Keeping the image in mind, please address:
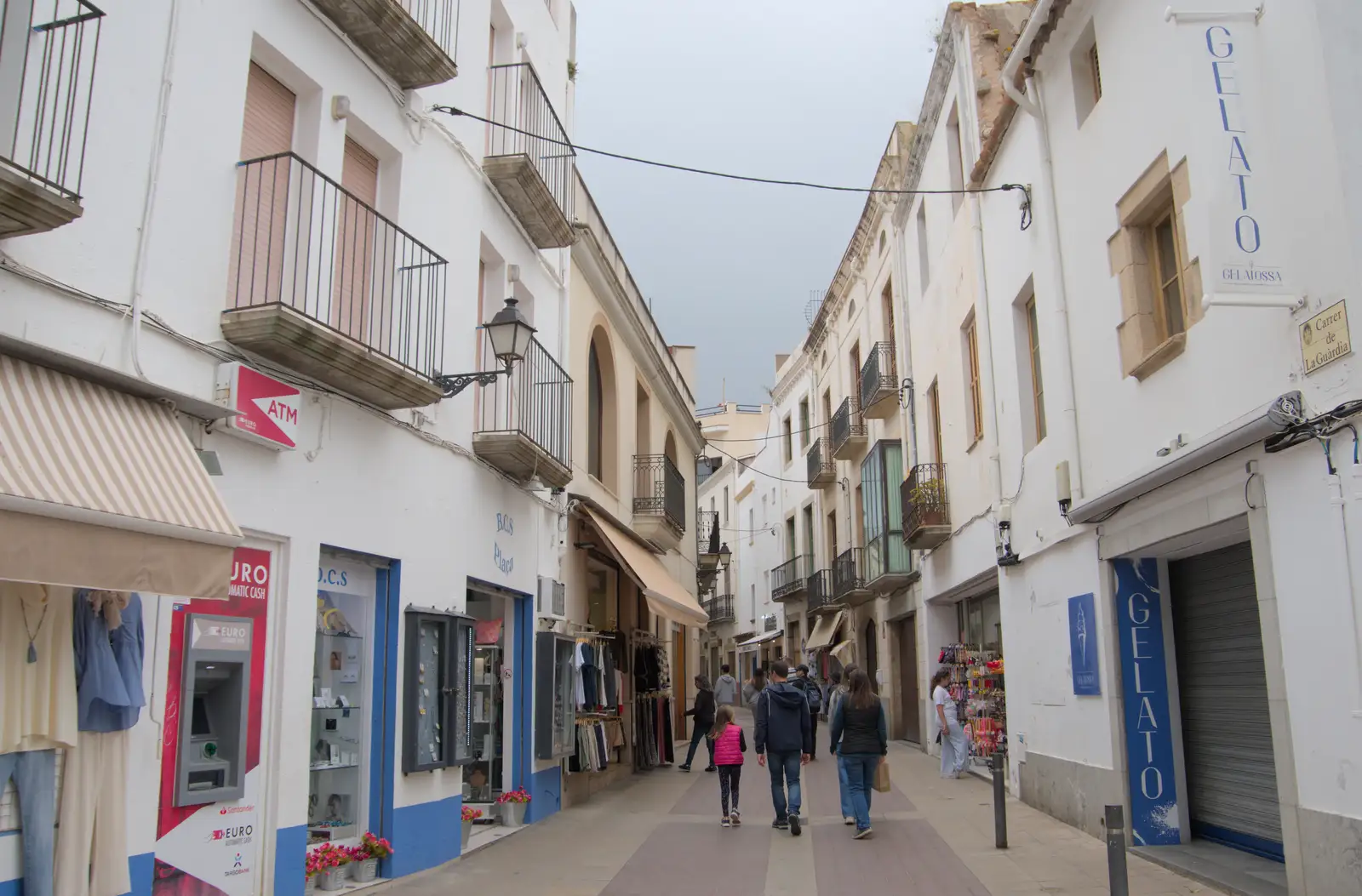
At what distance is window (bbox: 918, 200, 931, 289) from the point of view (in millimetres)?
18672

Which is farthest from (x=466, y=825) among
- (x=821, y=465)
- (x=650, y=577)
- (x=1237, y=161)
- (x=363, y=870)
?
(x=821, y=465)

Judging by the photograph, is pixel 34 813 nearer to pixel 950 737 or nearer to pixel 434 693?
pixel 434 693

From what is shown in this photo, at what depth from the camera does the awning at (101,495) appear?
467cm

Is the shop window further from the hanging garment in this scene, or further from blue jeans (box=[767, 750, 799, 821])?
the hanging garment

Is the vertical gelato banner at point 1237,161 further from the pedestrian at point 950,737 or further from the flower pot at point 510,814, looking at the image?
the pedestrian at point 950,737

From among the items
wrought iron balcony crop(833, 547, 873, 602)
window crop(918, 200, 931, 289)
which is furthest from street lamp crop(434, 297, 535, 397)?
wrought iron balcony crop(833, 547, 873, 602)

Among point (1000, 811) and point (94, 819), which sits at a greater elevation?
point (94, 819)

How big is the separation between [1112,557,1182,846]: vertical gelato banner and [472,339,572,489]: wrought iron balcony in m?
5.71

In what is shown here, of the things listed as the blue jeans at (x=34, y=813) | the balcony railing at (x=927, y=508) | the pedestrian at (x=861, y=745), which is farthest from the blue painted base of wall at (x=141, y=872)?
the balcony railing at (x=927, y=508)

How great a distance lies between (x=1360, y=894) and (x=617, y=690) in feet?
34.5

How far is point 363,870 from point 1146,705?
6.73 m

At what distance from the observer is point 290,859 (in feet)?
23.3

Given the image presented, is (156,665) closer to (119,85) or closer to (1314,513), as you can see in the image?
(119,85)

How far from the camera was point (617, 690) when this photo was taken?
50.2 feet
